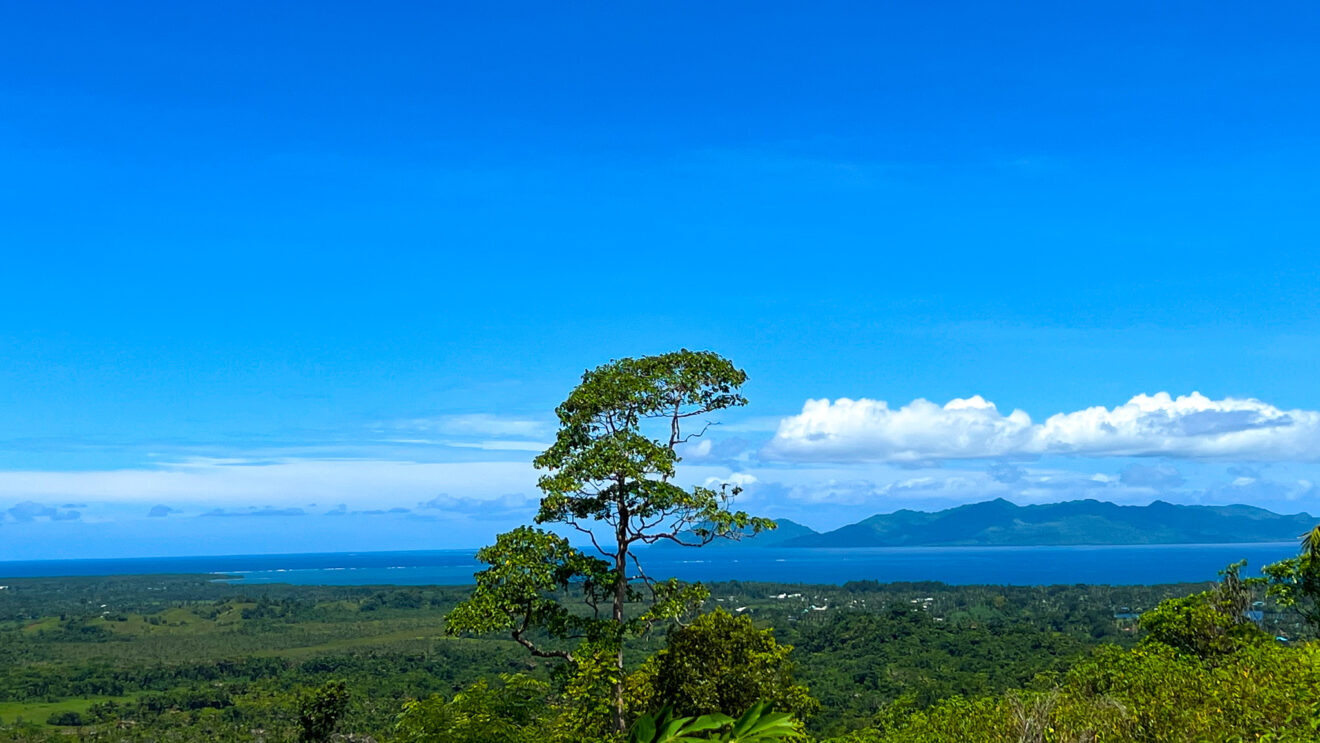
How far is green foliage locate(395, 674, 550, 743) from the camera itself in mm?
15719

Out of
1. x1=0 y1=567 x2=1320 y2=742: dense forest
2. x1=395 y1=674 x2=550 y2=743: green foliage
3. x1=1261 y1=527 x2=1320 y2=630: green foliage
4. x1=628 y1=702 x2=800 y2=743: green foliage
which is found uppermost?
x1=628 y1=702 x2=800 y2=743: green foliage

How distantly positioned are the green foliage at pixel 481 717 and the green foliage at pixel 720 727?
14.1 metres

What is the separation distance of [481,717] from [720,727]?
14.6 metres

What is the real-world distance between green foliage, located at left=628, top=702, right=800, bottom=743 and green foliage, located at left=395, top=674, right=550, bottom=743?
14.1 m

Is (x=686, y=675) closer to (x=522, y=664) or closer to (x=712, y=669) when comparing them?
(x=712, y=669)

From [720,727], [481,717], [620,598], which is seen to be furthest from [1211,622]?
[720,727]

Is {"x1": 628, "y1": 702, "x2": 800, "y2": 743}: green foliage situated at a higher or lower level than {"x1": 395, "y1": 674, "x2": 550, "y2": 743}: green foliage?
higher

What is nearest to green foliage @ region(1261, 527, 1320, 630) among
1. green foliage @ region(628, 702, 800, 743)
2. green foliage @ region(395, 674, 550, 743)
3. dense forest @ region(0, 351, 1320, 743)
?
dense forest @ region(0, 351, 1320, 743)

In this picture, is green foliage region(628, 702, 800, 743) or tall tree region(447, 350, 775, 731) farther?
tall tree region(447, 350, 775, 731)

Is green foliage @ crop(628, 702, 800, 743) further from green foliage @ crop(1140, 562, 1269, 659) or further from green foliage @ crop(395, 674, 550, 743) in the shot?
green foliage @ crop(1140, 562, 1269, 659)

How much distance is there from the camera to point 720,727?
8.52 ft

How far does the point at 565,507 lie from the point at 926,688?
72008 millimetres

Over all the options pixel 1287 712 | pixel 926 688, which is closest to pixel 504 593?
pixel 1287 712

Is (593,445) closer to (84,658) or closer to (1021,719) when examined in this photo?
(1021,719)
